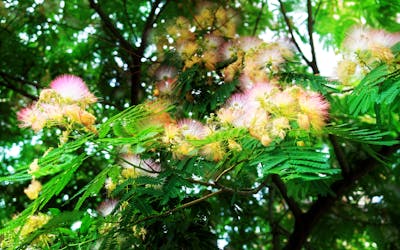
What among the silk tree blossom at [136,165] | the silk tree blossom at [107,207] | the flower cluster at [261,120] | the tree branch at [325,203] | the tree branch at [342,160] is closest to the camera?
the flower cluster at [261,120]

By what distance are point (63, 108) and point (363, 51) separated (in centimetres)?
124

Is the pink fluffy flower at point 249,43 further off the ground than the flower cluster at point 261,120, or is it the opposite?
the pink fluffy flower at point 249,43

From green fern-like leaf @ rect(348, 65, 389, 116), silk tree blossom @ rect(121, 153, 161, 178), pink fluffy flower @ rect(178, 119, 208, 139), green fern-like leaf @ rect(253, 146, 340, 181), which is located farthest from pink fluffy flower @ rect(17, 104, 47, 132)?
green fern-like leaf @ rect(348, 65, 389, 116)

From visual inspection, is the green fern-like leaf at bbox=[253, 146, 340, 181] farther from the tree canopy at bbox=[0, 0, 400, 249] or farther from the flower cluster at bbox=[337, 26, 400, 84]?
the flower cluster at bbox=[337, 26, 400, 84]

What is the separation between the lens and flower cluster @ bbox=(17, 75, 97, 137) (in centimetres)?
183

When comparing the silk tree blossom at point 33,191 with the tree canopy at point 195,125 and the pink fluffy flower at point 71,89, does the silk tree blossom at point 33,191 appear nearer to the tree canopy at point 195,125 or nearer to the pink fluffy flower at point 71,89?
the tree canopy at point 195,125

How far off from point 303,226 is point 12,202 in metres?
1.95

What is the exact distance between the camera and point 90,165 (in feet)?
12.9

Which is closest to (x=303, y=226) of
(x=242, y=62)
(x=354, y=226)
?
(x=354, y=226)

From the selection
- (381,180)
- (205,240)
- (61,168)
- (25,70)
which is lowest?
(205,240)

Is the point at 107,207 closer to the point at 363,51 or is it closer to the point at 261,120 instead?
the point at 261,120

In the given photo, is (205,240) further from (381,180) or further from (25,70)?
(25,70)

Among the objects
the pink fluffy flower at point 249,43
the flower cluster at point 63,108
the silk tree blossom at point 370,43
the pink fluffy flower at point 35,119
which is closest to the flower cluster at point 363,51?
the silk tree blossom at point 370,43

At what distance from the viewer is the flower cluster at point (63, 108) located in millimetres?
1835
